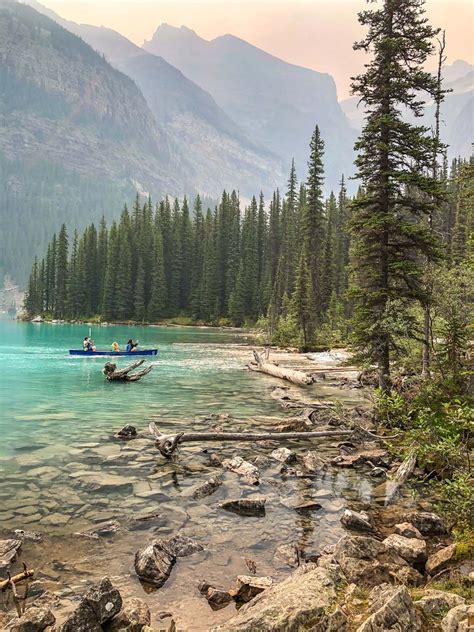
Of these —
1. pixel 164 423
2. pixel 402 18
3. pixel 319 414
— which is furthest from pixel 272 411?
pixel 402 18

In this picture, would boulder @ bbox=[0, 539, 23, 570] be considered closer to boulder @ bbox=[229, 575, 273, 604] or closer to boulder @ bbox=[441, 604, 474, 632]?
boulder @ bbox=[229, 575, 273, 604]

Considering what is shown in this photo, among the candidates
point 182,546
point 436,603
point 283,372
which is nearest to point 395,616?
point 436,603

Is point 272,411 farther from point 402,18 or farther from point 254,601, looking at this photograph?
point 402,18

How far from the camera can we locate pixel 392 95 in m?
19.1

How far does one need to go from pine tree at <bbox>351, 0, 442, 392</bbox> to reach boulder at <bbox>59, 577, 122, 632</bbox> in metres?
13.7

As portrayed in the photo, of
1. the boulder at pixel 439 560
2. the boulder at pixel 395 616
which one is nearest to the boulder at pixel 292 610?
the boulder at pixel 395 616

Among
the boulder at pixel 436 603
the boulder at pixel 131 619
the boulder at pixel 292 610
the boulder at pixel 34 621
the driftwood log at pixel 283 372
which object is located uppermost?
the boulder at pixel 436 603

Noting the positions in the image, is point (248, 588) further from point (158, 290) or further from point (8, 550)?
point (158, 290)

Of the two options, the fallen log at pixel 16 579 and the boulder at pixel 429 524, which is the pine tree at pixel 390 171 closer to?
the boulder at pixel 429 524

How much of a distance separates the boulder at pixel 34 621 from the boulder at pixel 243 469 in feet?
21.8

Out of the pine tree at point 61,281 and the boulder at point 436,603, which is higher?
the pine tree at point 61,281

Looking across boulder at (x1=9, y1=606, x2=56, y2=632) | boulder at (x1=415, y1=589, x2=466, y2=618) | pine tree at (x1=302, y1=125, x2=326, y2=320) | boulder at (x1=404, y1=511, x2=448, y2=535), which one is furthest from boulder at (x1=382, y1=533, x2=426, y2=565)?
pine tree at (x1=302, y1=125, x2=326, y2=320)

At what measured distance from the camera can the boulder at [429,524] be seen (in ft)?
29.7

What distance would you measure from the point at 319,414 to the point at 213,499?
387 inches
